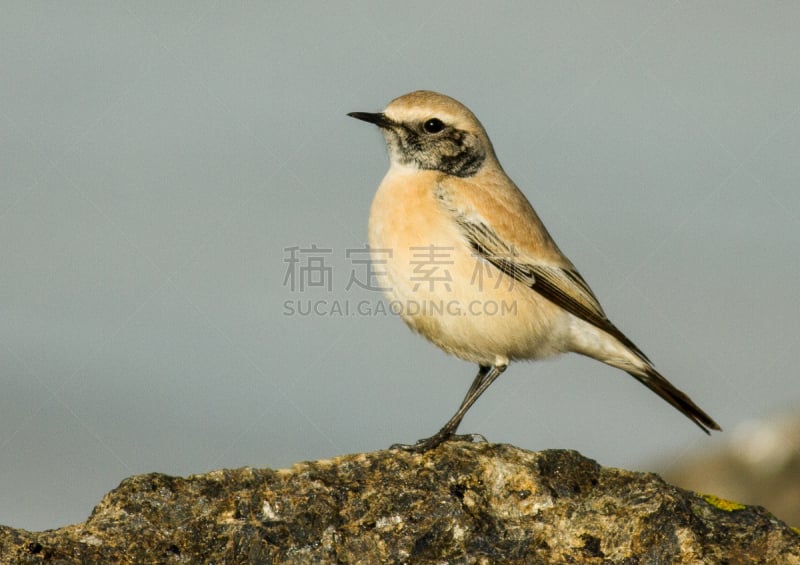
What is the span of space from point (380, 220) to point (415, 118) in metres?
1.27

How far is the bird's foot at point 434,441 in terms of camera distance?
8.89 metres

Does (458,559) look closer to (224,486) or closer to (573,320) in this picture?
(224,486)

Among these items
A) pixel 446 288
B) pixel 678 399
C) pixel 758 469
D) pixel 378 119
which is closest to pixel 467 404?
pixel 446 288

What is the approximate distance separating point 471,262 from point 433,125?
176cm

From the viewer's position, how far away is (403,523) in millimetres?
7801

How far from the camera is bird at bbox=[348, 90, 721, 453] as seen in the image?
1067 cm

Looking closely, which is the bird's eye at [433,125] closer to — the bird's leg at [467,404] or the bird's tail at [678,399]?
the bird's leg at [467,404]

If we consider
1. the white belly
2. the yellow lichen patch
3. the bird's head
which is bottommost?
the yellow lichen patch

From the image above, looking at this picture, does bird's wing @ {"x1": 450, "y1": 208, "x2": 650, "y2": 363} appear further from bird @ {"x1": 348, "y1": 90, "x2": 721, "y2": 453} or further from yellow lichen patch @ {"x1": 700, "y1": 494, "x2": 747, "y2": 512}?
yellow lichen patch @ {"x1": 700, "y1": 494, "x2": 747, "y2": 512}

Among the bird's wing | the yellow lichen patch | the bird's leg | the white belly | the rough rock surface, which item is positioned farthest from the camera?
the bird's wing

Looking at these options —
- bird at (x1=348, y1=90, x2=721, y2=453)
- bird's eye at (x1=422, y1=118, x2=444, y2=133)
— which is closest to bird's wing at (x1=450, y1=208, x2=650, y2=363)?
bird at (x1=348, y1=90, x2=721, y2=453)

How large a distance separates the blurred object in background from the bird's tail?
555cm

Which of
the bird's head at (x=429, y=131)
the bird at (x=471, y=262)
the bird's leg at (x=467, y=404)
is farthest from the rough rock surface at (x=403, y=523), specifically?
the bird's head at (x=429, y=131)

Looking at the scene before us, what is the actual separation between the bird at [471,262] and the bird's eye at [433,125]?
1cm
